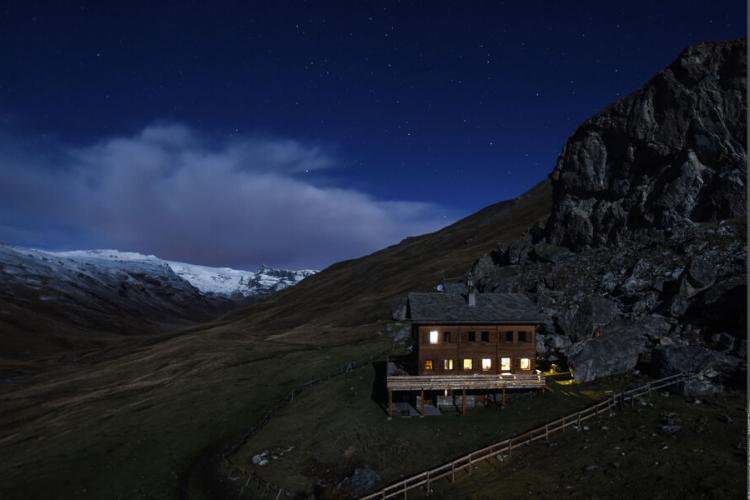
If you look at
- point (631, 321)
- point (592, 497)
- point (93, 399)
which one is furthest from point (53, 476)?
point (631, 321)

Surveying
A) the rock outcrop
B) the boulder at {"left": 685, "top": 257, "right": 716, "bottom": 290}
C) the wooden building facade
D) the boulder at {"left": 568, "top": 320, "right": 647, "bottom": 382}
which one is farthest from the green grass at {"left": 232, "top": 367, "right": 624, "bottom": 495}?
the rock outcrop

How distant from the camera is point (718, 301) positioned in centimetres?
5553

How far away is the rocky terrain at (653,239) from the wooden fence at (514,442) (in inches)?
164

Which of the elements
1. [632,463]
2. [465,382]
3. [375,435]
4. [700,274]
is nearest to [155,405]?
[375,435]

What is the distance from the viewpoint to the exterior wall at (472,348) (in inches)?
2135

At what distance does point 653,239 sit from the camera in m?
82.0

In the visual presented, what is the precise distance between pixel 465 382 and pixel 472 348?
5714 millimetres

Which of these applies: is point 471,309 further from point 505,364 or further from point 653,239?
point 653,239

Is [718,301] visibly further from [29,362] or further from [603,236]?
[29,362]

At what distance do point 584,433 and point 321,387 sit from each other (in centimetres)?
3302

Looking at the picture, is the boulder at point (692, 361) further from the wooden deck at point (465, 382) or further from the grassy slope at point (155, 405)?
the grassy slope at point (155, 405)

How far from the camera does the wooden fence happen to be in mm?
34594

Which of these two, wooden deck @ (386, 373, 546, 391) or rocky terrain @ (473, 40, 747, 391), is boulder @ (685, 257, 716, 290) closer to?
rocky terrain @ (473, 40, 747, 391)

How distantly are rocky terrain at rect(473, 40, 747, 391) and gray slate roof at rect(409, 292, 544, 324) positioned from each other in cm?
805
